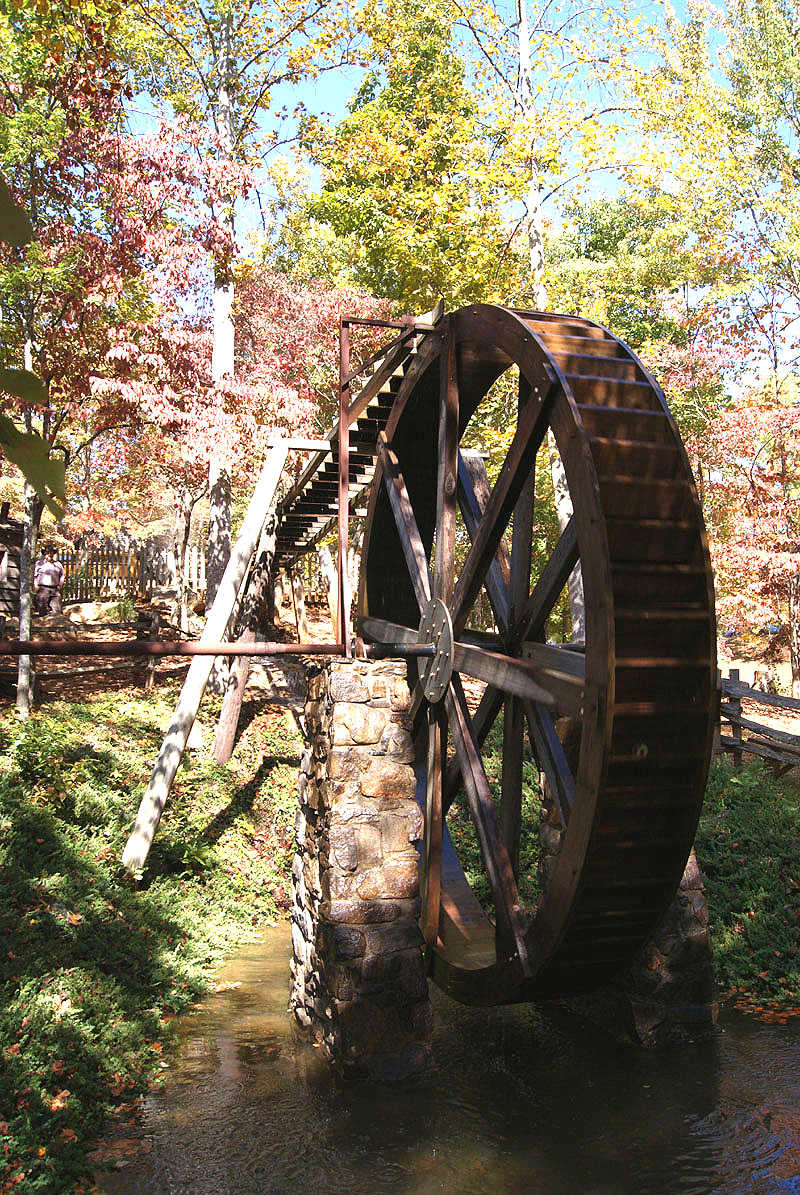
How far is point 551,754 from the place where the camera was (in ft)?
15.1

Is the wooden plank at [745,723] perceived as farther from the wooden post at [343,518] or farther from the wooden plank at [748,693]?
the wooden post at [343,518]

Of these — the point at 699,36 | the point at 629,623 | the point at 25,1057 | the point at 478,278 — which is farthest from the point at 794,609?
the point at 699,36

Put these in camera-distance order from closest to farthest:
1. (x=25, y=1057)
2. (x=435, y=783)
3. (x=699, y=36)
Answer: (x=25, y=1057) < (x=435, y=783) < (x=699, y=36)

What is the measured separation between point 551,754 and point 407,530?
1896mm

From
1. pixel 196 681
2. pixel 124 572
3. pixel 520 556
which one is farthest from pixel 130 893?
pixel 124 572

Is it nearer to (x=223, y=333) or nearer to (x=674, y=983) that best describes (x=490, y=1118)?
(x=674, y=983)

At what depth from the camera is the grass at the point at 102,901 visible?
13.6 ft

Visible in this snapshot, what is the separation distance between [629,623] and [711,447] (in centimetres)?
1014

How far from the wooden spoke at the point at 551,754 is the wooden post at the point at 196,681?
352 cm

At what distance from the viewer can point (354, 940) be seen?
14.7ft

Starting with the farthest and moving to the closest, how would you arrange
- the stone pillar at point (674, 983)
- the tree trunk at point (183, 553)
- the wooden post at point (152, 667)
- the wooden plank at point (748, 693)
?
the tree trunk at point (183, 553) < the wooden post at point (152, 667) < the wooden plank at point (748, 693) < the stone pillar at point (674, 983)

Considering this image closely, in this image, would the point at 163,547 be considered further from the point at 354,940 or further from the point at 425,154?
the point at 354,940

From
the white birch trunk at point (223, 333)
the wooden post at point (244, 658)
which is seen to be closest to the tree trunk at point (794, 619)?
the wooden post at point (244, 658)

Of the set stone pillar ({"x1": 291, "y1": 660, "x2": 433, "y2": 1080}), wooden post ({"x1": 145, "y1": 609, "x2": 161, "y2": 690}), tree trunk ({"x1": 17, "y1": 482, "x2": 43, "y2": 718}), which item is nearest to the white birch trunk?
wooden post ({"x1": 145, "y1": 609, "x2": 161, "y2": 690})
